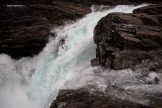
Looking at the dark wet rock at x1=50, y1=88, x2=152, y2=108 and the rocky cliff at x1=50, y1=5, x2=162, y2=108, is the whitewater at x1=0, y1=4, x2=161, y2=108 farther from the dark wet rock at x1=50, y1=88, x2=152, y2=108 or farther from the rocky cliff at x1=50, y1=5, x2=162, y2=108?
the dark wet rock at x1=50, y1=88, x2=152, y2=108

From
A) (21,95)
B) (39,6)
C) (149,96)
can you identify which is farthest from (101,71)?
(39,6)

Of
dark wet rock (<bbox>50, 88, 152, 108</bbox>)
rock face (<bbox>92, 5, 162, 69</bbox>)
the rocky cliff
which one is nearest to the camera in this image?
dark wet rock (<bbox>50, 88, 152, 108</bbox>)

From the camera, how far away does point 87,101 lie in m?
16.1

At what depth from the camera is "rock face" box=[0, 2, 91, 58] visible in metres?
29.4

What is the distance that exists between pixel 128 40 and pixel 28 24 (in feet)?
42.4

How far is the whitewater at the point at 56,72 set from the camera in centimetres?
1902

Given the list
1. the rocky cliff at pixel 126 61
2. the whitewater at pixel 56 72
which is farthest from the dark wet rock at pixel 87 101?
the whitewater at pixel 56 72

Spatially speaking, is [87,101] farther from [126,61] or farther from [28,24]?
[28,24]

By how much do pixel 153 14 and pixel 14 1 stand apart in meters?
15.8

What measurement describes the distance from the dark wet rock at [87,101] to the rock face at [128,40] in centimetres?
359

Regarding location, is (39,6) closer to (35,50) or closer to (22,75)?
(35,50)

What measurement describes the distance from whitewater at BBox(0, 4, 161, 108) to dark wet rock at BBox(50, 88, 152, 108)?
2.83 feet

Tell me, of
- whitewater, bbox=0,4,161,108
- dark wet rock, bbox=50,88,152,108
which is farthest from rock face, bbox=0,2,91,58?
dark wet rock, bbox=50,88,152,108

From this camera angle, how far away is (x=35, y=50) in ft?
98.9
